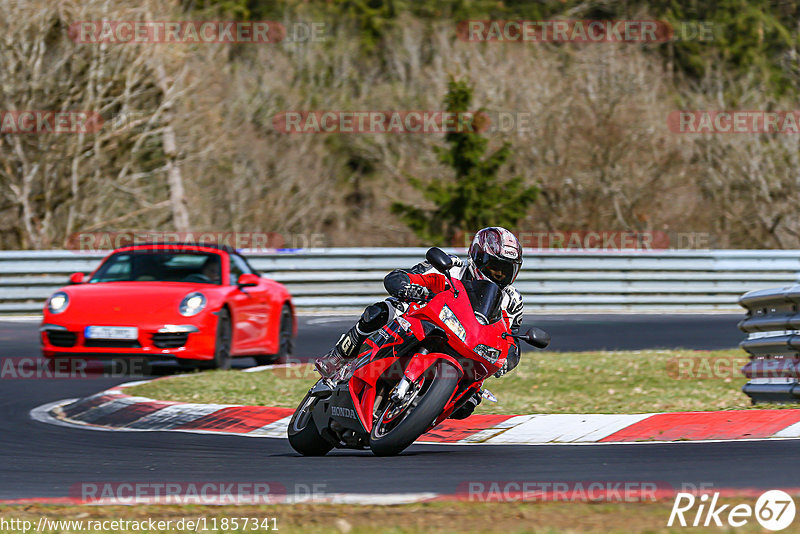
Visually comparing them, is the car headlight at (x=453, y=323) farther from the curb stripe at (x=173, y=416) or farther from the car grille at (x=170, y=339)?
the car grille at (x=170, y=339)

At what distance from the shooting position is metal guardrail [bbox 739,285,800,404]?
33.9ft

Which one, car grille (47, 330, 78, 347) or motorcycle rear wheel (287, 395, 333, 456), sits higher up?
motorcycle rear wheel (287, 395, 333, 456)

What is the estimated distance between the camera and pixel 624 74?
4081cm

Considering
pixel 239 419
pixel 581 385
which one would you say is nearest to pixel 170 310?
pixel 239 419

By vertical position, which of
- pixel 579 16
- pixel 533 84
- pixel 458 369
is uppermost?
pixel 579 16

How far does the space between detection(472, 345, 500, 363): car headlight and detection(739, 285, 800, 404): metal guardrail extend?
11.9 ft

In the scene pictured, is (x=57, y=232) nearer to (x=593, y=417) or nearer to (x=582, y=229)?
(x=582, y=229)

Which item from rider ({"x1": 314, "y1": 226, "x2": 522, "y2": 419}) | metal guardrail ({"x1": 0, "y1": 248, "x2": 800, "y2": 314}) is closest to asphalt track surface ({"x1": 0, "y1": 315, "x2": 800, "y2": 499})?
rider ({"x1": 314, "y1": 226, "x2": 522, "y2": 419})

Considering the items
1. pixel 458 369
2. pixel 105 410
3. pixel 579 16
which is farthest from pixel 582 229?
pixel 458 369

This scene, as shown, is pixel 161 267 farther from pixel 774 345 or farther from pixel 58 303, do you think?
pixel 774 345

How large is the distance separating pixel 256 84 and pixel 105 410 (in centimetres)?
3616

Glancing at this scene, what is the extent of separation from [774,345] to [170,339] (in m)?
5.94

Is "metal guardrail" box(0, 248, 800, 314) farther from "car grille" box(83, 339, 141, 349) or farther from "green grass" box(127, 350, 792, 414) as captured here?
"car grille" box(83, 339, 141, 349)

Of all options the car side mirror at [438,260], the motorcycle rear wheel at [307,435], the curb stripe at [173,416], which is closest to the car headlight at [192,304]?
the curb stripe at [173,416]
